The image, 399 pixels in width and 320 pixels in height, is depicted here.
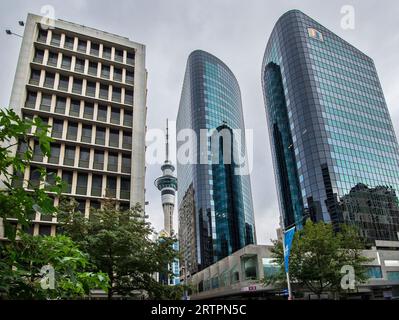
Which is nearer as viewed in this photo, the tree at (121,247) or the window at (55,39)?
the tree at (121,247)

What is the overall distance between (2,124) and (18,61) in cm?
4450

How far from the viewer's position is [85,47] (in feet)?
151

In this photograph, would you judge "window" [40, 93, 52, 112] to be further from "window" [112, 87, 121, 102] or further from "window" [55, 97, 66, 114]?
"window" [112, 87, 121, 102]

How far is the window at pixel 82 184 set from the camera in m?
37.9

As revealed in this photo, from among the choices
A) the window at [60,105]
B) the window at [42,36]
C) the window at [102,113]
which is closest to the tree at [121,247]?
the window at [102,113]

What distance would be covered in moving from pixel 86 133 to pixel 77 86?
7.19m

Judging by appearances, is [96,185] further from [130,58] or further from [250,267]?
[250,267]

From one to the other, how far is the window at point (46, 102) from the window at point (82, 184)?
32.1ft

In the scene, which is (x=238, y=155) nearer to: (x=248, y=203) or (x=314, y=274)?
(x=248, y=203)

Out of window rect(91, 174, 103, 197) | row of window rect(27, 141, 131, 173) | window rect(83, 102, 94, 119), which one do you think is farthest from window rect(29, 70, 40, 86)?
window rect(91, 174, 103, 197)

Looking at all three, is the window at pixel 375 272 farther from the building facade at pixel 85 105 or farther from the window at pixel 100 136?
the window at pixel 100 136

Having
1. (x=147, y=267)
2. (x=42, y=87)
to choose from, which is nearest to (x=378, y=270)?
(x=147, y=267)

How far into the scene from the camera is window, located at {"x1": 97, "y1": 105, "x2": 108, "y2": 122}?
42.8 m

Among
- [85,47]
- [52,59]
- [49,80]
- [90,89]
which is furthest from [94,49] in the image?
[49,80]
